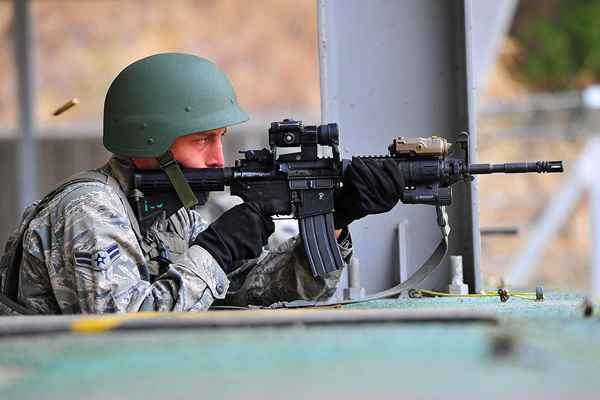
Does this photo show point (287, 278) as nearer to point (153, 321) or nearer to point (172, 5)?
point (153, 321)

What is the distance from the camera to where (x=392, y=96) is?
14.4ft

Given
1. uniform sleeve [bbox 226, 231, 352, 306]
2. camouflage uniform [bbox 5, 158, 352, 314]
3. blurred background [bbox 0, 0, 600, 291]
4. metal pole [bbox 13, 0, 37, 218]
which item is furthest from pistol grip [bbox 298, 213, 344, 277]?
blurred background [bbox 0, 0, 600, 291]

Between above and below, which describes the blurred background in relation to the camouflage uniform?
above

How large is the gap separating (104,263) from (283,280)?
0.91 m

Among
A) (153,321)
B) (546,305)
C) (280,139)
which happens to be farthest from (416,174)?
(153,321)

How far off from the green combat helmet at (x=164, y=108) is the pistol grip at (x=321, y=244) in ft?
1.42

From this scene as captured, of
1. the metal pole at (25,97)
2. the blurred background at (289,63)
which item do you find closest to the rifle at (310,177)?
the metal pole at (25,97)

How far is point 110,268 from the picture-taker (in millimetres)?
3283

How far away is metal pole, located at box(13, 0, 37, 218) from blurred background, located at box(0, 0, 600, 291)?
10.8m

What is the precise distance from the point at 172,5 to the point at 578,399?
27.1m

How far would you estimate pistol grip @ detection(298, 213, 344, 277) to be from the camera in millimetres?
3738

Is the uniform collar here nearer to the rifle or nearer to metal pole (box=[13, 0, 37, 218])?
the rifle

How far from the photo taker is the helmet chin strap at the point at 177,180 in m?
3.57

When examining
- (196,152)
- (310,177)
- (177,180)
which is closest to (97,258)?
(177,180)
